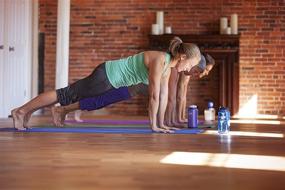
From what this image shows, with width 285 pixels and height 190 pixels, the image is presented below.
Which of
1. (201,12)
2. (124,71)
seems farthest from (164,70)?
(201,12)

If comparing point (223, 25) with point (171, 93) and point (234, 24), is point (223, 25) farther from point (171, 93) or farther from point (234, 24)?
point (171, 93)

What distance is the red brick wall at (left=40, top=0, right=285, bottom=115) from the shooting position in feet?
26.1

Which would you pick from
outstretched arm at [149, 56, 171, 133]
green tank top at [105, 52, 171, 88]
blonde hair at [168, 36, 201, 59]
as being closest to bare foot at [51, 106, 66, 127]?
green tank top at [105, 52, 171, 88]

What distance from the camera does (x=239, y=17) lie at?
797 cm

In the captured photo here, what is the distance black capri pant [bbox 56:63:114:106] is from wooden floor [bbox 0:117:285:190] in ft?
1.14

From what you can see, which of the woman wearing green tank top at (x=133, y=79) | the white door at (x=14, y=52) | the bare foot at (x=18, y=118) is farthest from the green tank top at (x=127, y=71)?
the white door at (x=14, y=52)

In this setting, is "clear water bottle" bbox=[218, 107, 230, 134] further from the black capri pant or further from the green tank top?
the black capri pant

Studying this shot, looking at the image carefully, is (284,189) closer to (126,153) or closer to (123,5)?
(126,153)

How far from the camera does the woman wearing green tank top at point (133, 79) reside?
3.84 metres

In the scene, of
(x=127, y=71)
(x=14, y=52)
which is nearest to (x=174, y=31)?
(x=14, y=52)

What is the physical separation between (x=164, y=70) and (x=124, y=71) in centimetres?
34

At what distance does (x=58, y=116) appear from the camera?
4.75m

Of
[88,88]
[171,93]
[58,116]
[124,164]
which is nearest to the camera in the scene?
[124,164]

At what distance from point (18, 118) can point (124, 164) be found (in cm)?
207
